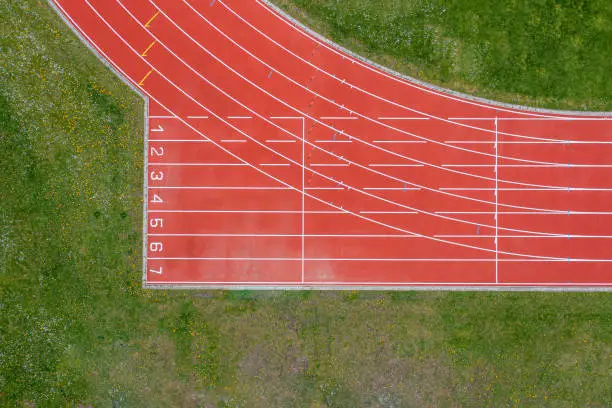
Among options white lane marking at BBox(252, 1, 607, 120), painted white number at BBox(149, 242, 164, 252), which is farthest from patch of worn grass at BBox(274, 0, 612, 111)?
painted white number at BBox(149, 242, 164, 252)

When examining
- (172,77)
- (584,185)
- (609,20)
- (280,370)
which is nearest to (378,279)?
(280,370)

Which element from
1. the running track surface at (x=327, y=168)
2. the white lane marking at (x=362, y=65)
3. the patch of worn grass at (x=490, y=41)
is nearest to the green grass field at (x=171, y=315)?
the patch of worn grass at (x=490, y=41)

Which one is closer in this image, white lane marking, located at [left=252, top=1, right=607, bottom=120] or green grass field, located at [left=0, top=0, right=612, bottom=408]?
green grass field, located at [left=0, top=0, right=612, bottom=408]

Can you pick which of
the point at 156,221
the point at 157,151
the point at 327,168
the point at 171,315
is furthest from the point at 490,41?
the point at 171,315

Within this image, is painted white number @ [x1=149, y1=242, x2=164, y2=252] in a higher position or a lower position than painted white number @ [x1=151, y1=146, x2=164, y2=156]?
lower

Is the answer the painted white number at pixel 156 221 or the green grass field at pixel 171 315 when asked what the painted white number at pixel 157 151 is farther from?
the painted white number at pixel 156 221

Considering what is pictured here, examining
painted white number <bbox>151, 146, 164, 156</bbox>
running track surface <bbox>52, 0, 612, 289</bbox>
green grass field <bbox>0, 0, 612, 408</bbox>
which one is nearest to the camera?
green grass field <bbox>0, 0, 612, 408</bbox>

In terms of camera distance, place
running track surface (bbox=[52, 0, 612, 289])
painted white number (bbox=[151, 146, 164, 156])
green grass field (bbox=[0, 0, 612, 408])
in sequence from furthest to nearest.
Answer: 1. painted white number (bbox=[151, 146, 164, 156])
2. running track surface (bbox=[52, 0, 612, 289])
3. green grass field (bbox=[0, 0, 612, 408])

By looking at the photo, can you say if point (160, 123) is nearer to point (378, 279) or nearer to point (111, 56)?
point (111, 56)

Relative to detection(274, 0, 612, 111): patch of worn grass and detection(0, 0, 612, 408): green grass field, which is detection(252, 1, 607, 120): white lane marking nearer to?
detection(274, 0, 612, 111): patch of worn grass
